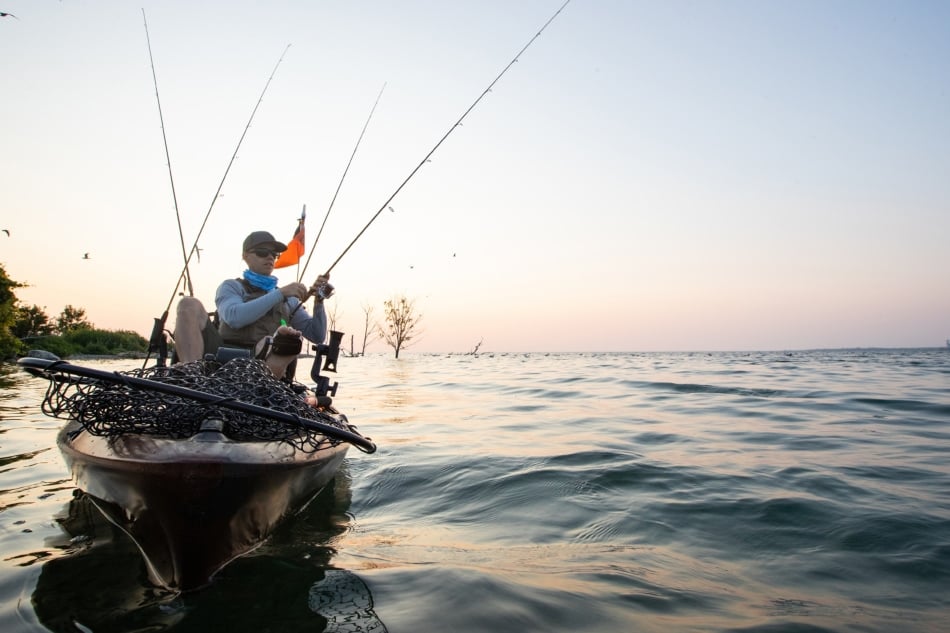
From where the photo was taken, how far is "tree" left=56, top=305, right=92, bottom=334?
3678cm

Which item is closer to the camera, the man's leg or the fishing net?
the fishing net

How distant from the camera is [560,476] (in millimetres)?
4879

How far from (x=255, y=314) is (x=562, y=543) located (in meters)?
3.16

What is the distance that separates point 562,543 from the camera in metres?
3.41

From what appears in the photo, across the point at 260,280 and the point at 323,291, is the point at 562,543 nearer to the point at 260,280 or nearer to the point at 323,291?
the point at 323,291

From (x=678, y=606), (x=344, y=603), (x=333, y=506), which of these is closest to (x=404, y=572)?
(x=344, y=603)

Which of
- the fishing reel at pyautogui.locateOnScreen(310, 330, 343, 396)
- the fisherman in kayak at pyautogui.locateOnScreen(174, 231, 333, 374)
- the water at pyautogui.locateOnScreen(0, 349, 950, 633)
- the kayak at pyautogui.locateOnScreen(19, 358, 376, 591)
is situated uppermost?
the fisherman in kayak at pyautogui.locateOnScreen(174, 231, 333, 374)

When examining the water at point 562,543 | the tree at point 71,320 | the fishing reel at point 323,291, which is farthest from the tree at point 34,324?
the fishing reel at point 323,291

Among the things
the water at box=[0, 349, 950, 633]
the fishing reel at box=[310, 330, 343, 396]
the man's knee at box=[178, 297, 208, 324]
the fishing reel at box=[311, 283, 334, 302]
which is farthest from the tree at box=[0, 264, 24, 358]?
the fishing reel at box=[310, 330, 343, 396]

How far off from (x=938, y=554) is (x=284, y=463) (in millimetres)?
3623

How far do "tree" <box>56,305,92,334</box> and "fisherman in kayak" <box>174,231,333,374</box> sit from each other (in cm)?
3911

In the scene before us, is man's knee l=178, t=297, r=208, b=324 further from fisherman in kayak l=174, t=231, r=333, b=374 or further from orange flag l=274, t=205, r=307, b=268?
orange flag l=274, t=205, r=307, b=268

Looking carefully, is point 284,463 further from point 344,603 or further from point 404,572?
point 404,572

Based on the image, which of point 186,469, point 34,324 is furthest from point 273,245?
point 34,324
